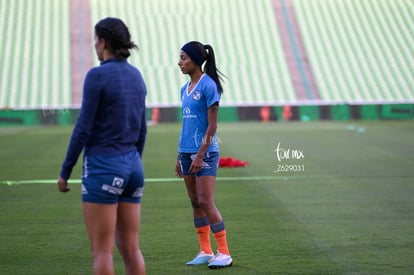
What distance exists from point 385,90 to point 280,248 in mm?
26201

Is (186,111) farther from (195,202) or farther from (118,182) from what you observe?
(118,182)

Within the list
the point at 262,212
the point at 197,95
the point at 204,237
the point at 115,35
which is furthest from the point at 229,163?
the point at 115,35

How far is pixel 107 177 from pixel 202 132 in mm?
2317

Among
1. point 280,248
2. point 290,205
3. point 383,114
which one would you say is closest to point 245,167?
point 290,205

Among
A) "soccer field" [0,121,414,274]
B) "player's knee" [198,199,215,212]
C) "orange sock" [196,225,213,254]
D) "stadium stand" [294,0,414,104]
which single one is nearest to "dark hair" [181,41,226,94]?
"player's knee" [198,199,215,212]

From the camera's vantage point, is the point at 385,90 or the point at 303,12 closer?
the point at 385,90

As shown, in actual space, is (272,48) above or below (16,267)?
above

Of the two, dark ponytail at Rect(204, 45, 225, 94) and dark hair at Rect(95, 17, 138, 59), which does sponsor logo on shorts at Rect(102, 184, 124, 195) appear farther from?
dark ponytail at Rect(204, 45, 225, 94)

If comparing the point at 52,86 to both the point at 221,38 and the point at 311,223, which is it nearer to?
the point at 221,38

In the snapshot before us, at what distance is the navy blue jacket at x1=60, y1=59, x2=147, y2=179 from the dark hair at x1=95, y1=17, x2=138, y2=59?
70 mm

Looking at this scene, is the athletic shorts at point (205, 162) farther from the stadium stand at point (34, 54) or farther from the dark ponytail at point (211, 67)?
the stadium stand at point (34, 54)

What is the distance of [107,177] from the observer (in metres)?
5.89

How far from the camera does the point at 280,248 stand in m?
9.05

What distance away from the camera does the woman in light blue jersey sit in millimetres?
8039
